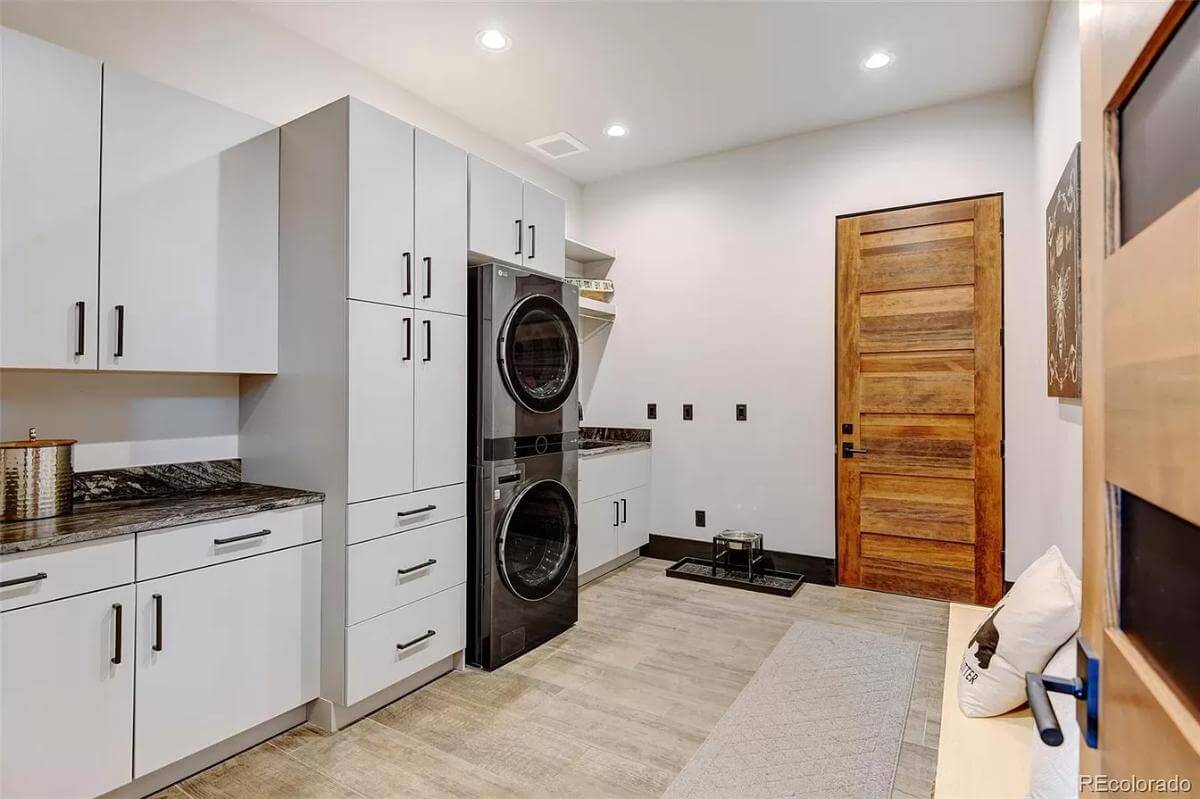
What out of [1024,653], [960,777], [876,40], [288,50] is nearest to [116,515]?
[288,50]

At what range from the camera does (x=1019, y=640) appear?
1.56 m

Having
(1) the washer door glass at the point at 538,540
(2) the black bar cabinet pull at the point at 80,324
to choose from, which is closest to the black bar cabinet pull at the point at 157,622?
(2) the black bar cabinet pull at the point at 80,324

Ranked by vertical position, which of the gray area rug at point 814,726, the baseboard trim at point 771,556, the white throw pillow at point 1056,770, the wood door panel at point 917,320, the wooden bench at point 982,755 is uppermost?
the wood door panel at point 917,320

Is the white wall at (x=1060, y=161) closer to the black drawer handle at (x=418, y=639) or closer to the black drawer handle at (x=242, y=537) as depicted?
the black drawer handle at (x=418, y=639)

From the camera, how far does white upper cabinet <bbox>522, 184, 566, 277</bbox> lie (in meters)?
3.14

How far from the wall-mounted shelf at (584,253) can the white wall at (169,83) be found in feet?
5.83

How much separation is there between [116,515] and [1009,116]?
445 cm

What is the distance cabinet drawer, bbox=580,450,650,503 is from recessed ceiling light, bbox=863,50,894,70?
2.60 meters

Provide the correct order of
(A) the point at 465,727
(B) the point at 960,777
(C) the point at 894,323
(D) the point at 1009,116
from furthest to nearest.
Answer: (C) the point at 894,323, (D) the point at 1009,116, (A) the point at 465,727, (B) the point at 960,777

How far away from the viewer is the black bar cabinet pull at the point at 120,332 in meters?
1.94

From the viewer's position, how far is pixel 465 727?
7.33ft

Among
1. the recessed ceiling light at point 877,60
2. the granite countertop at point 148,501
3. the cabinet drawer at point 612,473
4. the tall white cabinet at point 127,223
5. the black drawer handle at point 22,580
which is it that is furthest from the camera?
the cabinet drawer at point 612,473

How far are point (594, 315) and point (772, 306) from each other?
51.3 inches

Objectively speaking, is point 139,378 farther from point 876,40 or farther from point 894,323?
point 894,323
